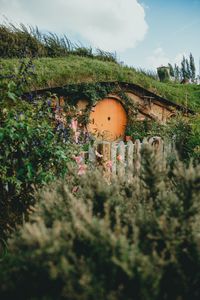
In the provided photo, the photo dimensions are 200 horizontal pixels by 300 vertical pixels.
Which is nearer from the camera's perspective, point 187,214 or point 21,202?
point 187,214

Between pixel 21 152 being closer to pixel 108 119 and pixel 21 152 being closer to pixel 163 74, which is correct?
pixel 108 119

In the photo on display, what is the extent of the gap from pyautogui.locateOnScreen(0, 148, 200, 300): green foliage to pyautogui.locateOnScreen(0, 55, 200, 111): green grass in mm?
5825

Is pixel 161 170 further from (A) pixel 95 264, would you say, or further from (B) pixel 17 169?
(B) pixel 17 169

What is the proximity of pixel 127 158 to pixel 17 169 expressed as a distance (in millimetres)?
2310

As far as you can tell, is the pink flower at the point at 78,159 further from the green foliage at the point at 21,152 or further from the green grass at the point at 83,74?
the green grass at the point at 83,74

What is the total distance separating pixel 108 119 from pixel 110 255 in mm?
8305

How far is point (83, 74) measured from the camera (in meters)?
8.77

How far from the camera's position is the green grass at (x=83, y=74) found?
794cm

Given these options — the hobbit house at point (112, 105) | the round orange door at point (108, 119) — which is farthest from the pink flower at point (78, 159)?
the round orange door at point (108, 119)

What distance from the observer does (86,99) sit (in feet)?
29.4

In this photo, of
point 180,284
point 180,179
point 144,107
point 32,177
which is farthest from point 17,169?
point 144,107

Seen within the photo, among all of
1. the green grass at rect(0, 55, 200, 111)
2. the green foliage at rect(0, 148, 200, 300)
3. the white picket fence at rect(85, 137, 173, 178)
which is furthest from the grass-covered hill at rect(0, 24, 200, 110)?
the green foliage at rect(0, 148, 200, 300)

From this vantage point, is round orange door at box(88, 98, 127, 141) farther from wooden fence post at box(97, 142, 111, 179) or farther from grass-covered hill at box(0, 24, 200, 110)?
wooden fence post at box(97, 142, 111, 179)

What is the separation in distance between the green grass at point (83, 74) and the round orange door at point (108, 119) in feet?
2.44
